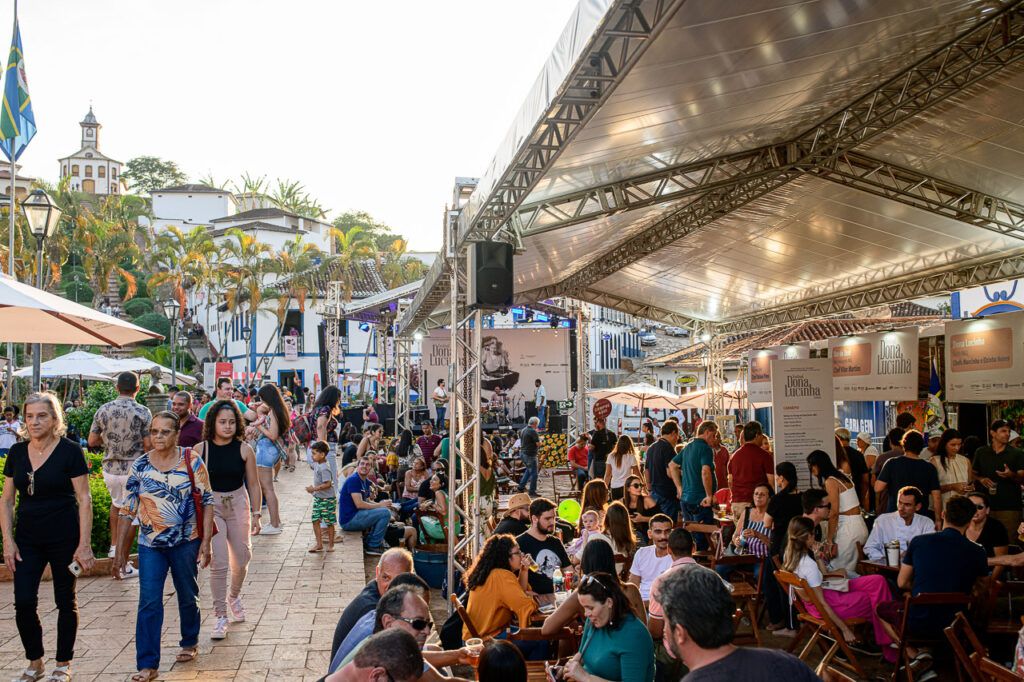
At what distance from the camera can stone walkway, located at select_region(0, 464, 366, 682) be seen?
5547 mm

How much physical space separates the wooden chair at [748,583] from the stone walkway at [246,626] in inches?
119

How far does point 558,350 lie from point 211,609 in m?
17.7

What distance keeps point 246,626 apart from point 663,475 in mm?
5720

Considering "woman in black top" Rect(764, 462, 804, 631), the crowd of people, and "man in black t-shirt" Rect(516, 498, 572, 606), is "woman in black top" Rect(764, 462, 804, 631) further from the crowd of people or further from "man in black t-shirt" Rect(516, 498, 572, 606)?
"man in black t-shirt" Rect(516, 498, 572, 606)

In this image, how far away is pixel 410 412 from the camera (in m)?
25.7

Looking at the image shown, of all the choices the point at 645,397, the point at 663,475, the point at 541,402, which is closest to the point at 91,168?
the point at 541,402

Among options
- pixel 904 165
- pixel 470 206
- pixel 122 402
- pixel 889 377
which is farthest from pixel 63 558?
pixel 889 377

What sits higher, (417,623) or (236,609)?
(417,623)

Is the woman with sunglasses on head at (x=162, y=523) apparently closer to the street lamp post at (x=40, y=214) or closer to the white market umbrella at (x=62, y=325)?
the white market umbrella at (x=62, y=325)

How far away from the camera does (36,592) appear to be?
16.5 ft

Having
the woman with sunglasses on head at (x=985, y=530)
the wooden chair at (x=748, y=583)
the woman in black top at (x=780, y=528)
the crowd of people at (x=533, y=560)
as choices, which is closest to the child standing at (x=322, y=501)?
the crowd of people at (x=533, y=560)

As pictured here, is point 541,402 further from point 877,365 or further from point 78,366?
point 78,366

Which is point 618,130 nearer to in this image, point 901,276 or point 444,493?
point 444,493

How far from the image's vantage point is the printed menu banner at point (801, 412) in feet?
36.2
